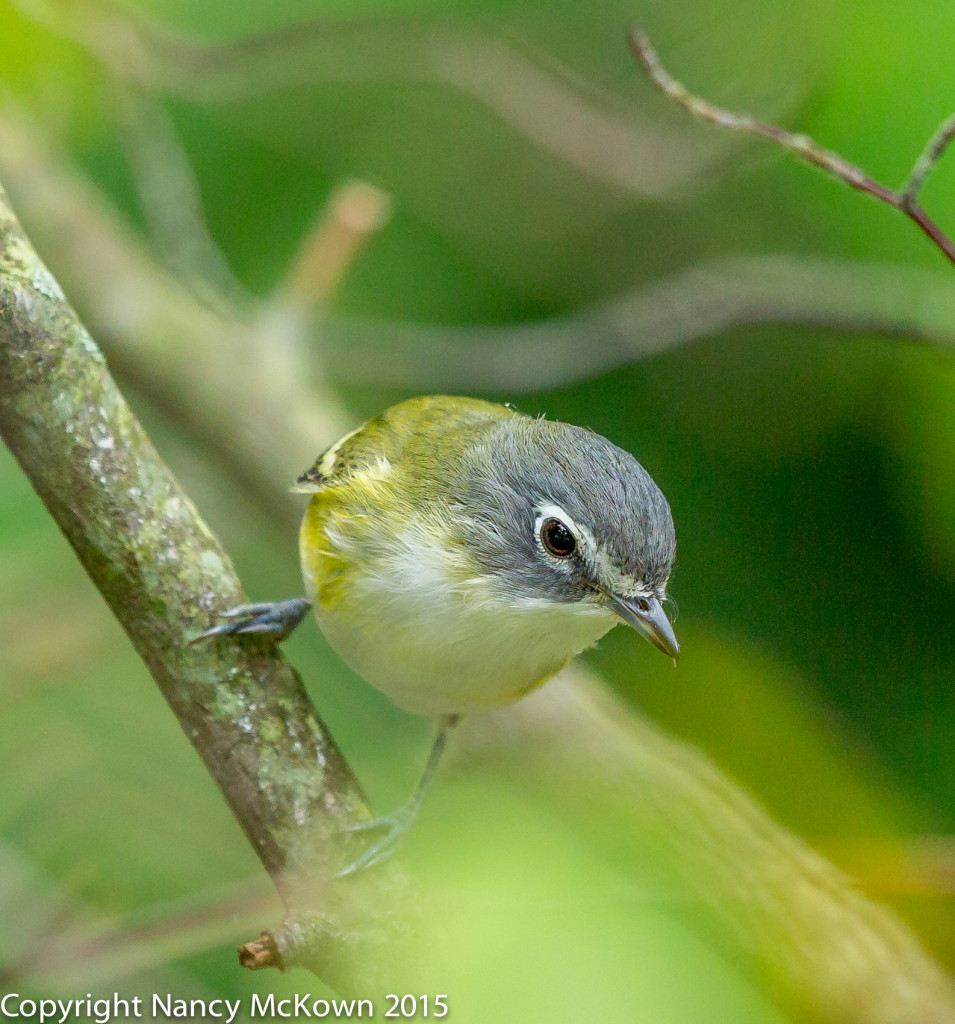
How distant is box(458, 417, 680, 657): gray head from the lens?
217cm

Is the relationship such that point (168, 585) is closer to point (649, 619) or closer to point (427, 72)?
point (649, 619)

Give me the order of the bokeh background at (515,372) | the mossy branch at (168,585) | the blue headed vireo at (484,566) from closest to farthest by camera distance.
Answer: the mossy branch at (168,585)
the blue headed vireo at (484,566)
the bokeh background at (515,372)

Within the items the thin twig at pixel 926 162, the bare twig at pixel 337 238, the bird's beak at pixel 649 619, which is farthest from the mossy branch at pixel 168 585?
the bare twig at pixel 337 238

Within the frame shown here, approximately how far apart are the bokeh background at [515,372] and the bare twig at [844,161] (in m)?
0.78

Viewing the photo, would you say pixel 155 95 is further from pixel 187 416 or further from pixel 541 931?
pixel 541 931

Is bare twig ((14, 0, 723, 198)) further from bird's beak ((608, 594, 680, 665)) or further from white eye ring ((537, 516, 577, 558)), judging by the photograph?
bird's beak ((608, 594, 680, 665))

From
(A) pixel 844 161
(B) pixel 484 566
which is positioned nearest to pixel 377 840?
(B) pixel 484 566

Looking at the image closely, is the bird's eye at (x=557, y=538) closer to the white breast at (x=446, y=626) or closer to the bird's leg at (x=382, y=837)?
the white breast at (x=446, y=626)

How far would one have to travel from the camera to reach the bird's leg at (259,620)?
2.08 metres

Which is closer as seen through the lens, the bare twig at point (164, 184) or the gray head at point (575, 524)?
the gray head at point (575, 524)

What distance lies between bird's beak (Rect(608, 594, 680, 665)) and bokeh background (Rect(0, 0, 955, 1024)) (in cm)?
40

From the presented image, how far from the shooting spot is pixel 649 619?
2.17m

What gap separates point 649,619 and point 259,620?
2.66ft

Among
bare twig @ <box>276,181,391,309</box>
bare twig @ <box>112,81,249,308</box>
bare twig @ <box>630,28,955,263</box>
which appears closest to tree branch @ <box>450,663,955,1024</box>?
bare twig @ <box>630,28,955,263</box>
